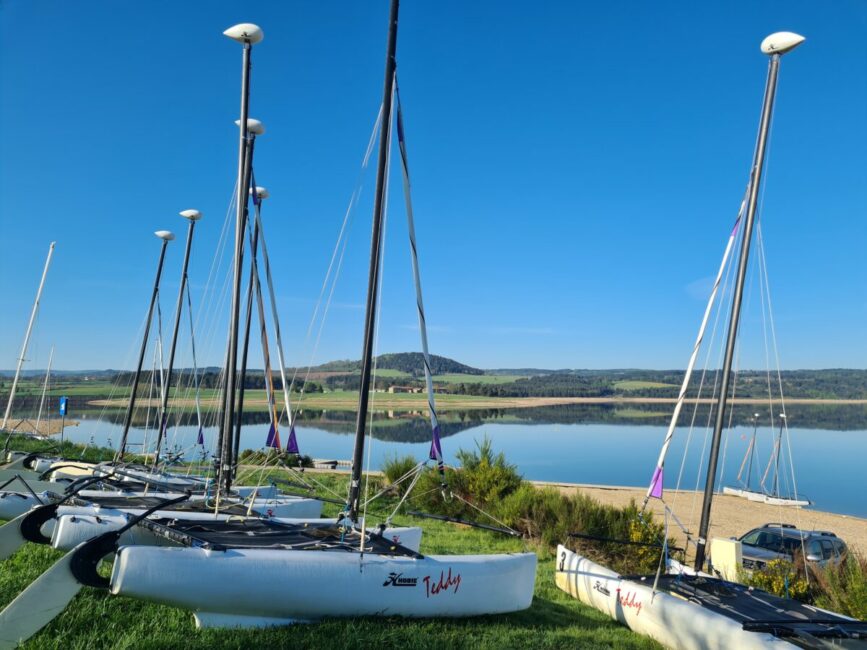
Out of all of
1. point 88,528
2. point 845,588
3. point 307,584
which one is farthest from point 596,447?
point 307,584

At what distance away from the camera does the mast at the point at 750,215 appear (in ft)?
29.2

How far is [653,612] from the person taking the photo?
23.3ft

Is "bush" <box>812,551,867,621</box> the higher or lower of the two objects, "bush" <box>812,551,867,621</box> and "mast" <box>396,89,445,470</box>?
the lower

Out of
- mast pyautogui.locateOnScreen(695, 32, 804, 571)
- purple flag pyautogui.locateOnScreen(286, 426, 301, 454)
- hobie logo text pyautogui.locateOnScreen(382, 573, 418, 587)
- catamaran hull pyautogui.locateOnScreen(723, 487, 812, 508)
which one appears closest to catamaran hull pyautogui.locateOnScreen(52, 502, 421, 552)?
hobie logo text pyautogui.locateOnScreen(382, 573, 418, 587)

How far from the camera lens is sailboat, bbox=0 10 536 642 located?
5.02 m

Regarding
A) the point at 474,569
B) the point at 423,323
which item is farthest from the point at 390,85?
the point at 474,569

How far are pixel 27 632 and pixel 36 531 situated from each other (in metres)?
2.10

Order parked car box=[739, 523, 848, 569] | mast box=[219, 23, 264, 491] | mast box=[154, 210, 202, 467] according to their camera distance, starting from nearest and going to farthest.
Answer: mast box=[219, 23, 264, 491], parked car box=[739, 523, 848, 569], mast box=[154, 210, 202, 467]

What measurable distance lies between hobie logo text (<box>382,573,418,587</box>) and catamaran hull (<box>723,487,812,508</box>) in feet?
77.7

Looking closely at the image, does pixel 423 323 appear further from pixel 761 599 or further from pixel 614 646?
pixel 761 599

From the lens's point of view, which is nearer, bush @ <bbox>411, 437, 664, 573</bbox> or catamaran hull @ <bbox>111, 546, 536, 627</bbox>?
catamaran hull @ <bbox>111, 546, 536, 627</bbox>

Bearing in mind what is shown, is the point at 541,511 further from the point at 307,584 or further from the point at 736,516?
the point at 736,516

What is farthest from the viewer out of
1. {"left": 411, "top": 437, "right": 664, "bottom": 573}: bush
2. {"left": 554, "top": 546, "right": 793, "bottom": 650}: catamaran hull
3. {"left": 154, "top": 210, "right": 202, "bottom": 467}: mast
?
{"left": 154, "top": 210, "right": 202, "bottom": 467}: mast

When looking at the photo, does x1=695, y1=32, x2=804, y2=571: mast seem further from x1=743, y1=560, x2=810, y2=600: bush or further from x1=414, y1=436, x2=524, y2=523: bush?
x1=414, y1=436, x2=524, y2=523: bush
